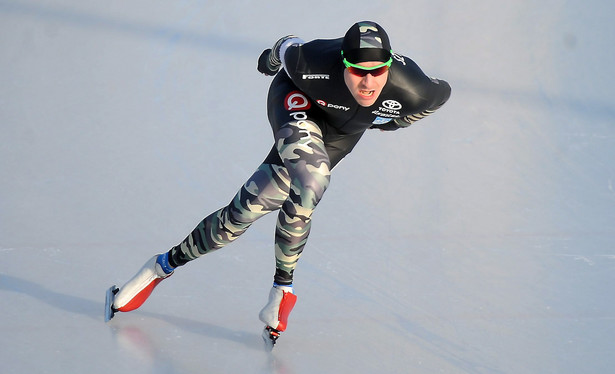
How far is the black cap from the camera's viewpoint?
3.12 meters

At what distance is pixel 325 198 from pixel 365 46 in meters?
1.80

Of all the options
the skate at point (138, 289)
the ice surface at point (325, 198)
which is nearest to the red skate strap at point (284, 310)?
the ice surface at point (325, 198)

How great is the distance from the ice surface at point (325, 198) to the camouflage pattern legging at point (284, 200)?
0.38 metres

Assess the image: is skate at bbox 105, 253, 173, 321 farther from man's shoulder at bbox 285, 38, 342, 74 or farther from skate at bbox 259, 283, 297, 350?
man's shoulder at bbox 285, 38, 342, 74

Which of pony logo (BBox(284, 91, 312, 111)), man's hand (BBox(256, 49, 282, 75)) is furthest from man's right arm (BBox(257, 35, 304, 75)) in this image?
pony logo (BBox(284, 91, 312, 111))

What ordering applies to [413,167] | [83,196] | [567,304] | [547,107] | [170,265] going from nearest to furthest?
[170,265] < [567,304] < [83,196] < [413,167] < [547,107]

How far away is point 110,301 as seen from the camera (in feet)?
11.8

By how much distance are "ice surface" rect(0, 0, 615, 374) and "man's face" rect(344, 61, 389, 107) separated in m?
0.98

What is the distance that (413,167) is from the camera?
518cm

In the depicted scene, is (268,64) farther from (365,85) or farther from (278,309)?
(278,309)

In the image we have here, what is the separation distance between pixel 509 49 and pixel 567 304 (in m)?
2.88

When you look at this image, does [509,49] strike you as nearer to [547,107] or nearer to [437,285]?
[547,107]

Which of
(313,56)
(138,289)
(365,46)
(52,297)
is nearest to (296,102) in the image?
(313,56)

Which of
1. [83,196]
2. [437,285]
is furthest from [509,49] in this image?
[83,196]
